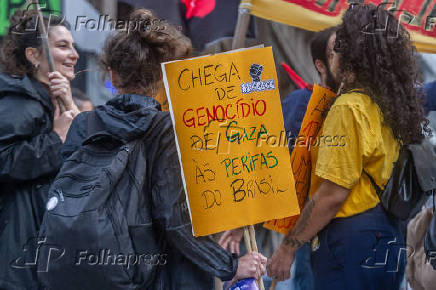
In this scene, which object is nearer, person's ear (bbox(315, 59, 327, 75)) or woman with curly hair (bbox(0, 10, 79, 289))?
woman with curly hair (bbox(0, 10, 79, 289))

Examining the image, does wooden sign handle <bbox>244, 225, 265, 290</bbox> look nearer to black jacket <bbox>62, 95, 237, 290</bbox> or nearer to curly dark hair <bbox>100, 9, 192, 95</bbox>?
black jacket <bbox>62, 95, 237, 290</bbox>

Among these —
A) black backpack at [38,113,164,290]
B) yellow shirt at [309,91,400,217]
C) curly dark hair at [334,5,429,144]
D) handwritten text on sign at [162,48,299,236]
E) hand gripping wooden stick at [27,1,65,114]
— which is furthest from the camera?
hand gripping wooden stick at [27,1,65,114]

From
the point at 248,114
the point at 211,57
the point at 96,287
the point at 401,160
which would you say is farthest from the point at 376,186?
the point at 96,287

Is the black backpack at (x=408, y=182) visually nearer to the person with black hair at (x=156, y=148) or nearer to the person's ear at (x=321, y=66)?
the person with black hair at (x=156, y=148)

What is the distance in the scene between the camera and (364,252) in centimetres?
244

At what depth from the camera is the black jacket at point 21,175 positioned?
2.60 metres

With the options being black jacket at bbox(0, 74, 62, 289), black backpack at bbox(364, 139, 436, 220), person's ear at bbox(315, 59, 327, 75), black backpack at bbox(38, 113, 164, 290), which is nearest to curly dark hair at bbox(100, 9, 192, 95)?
black backpack at bbox(38, 113, 164, 290)

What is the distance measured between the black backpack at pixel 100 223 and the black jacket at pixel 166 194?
48 mm

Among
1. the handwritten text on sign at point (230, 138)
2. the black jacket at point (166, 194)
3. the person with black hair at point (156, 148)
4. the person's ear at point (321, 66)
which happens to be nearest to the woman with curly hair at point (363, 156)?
the handwritten text on sign at point (230, 138)

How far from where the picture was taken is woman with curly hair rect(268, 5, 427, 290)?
2420mm

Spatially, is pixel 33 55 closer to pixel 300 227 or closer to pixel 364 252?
pixel 300 227

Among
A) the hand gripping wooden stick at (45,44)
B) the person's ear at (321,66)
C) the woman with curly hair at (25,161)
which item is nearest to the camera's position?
the woman with curly hair at (25,161)

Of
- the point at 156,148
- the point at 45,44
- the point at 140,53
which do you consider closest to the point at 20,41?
the point at 45,44

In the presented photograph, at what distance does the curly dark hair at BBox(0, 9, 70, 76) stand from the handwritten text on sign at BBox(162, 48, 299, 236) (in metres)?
1.29
